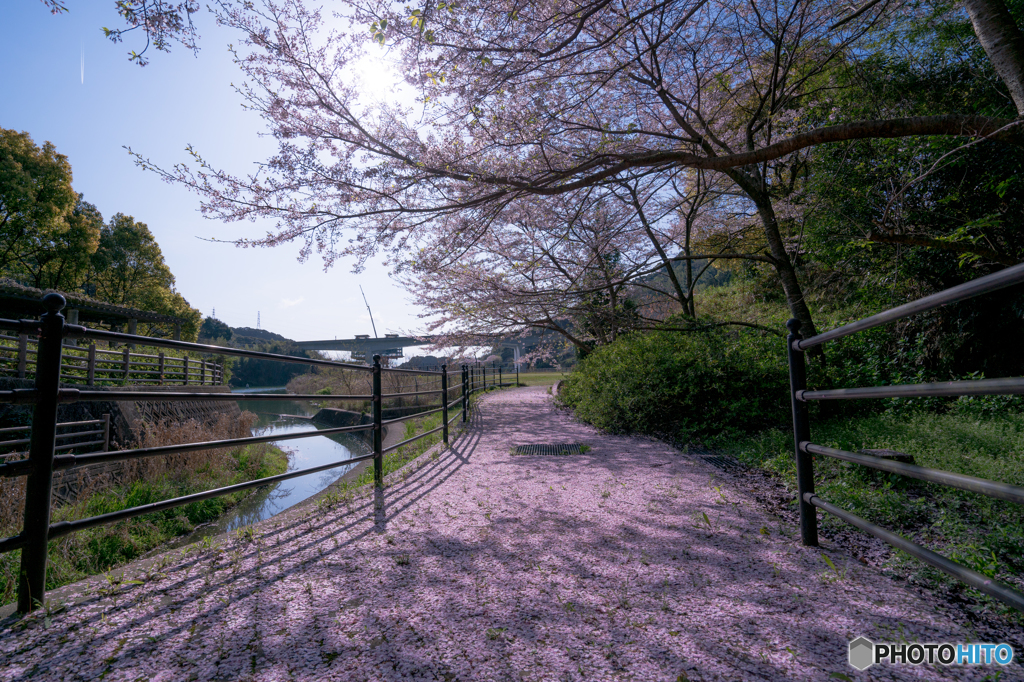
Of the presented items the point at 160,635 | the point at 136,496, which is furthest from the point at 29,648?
the point at 136,496

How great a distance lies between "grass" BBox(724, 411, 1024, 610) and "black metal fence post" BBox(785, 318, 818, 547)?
32 centimetres

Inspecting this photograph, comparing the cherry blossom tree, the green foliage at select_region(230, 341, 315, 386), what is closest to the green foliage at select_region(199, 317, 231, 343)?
the green foliage at select_region(230, 341, 315, 386)

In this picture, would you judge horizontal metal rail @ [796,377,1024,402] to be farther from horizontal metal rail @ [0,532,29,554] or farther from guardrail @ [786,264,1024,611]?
horizontal metal rail @ [0,532,29,554]

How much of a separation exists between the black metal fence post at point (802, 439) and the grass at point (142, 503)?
385cm

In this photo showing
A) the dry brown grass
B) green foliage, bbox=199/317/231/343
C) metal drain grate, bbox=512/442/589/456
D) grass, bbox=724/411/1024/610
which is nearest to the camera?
grass, bbox=724/411/1024/610

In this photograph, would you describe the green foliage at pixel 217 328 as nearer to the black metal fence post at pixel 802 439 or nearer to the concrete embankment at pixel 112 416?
the concrete embankment at pixel 112 416

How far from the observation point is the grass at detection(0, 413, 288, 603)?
3299mm

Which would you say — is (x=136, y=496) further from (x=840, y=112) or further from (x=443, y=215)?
(x=840, y=112)

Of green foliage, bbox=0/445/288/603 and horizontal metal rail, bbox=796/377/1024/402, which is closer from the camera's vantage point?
horizontal metal rail, bbox=796/377/1024/402

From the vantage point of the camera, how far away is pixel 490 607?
1651mm

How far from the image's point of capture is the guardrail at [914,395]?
0.99 m

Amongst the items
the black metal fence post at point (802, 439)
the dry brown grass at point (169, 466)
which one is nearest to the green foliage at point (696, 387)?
the black metal fence post at point (802, 439)

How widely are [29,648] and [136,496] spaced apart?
18.8ft

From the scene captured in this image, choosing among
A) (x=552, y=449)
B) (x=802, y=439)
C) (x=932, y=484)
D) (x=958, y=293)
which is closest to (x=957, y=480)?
(x=958, y=293)
